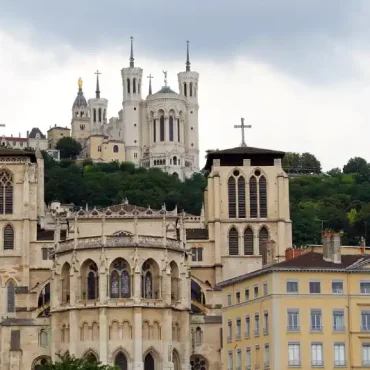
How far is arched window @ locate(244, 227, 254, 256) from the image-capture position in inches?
6009

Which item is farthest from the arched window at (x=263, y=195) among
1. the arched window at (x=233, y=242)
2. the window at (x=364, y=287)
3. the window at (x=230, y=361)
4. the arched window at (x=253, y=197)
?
the window at (x=364, y=287)

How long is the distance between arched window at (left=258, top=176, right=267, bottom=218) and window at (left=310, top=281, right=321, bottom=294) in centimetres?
4203

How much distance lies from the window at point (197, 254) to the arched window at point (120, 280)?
1834cm

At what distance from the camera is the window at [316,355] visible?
10994 cm

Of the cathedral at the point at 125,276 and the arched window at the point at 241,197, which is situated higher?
the arched window at the point at 241,197

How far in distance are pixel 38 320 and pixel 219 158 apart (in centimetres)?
2641

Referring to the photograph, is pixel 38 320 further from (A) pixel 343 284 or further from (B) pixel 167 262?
(A) pixel 343 284

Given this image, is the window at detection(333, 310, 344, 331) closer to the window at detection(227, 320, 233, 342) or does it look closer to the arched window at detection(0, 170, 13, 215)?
the window at detection(227, 320, 233, 342)

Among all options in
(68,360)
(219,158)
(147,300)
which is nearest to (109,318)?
(147,300)

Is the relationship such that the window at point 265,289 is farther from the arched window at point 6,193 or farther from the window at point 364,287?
the arched window at point 6,193

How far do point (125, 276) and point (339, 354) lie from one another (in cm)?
2712

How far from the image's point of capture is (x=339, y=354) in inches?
4350

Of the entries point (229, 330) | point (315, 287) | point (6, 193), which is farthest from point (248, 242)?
point (315, 287)

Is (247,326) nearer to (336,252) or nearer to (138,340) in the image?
(336,252)
